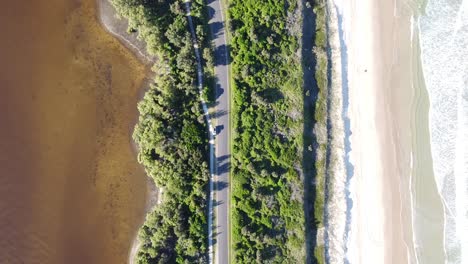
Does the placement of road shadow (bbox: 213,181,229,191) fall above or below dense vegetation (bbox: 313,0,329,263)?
below

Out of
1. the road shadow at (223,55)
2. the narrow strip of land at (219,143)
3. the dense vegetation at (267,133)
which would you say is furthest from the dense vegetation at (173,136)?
the dense vegetation at (267,133)

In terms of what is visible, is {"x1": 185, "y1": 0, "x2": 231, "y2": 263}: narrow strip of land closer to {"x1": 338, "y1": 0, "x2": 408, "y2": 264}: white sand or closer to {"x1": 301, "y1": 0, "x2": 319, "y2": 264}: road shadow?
{"x1": 301, "y1": 0, "x2": 319, "y2": 264}: road shadow

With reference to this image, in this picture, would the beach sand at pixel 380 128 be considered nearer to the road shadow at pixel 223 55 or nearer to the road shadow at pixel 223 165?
the road shadow at pixel 223 55

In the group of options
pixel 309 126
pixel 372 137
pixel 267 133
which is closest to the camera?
pixel 267 133

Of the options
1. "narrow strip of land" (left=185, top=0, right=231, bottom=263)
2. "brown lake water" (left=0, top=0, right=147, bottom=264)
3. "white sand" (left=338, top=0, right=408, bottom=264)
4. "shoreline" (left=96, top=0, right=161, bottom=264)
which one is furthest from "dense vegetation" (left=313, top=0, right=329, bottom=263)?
"brown lake water" (left=0, top=0, right=147, bottom=264)

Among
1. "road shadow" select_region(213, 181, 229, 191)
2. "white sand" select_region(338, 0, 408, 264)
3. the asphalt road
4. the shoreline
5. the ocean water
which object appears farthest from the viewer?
the ocean water

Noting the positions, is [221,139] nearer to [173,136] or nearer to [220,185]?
[220,185]

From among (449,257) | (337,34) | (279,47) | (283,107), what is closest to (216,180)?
(283,107)

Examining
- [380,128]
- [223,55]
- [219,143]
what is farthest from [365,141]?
[223,55]
